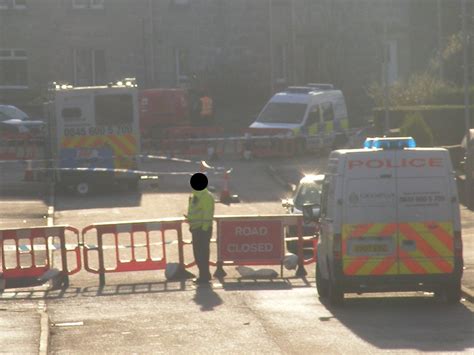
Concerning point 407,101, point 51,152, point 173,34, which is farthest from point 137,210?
point 173,34

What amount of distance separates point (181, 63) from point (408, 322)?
146 ft

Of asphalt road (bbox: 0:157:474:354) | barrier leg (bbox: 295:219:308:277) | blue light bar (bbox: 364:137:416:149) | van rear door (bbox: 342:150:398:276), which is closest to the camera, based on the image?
asphalt road (bbox: 0:157:474:354)

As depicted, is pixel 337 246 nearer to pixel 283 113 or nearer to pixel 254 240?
pixel 254 240

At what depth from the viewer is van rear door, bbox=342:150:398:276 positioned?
1664 cm

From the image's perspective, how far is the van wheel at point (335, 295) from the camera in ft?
55.8

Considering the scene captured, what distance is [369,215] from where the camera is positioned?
16.7 metres

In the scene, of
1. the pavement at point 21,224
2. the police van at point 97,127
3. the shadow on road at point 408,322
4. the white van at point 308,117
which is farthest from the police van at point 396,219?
the white van at point 308,117

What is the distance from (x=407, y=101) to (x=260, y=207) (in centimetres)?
1578

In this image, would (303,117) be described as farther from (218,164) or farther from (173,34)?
(173,34)

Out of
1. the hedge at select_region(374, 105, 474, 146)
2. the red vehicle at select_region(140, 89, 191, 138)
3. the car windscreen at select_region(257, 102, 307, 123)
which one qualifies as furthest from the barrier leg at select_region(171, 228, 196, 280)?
the red vehicle at select_region(140, 89, 191, 138)

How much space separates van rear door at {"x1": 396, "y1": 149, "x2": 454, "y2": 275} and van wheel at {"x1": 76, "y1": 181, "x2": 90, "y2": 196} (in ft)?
62.6

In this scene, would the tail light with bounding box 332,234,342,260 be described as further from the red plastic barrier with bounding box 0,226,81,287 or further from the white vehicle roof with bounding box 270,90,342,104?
the white vehicle roof with bounding box 270,90,342,104

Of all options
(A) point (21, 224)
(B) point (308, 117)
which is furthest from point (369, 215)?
(B) point (308, 117)

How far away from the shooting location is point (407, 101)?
152ft
